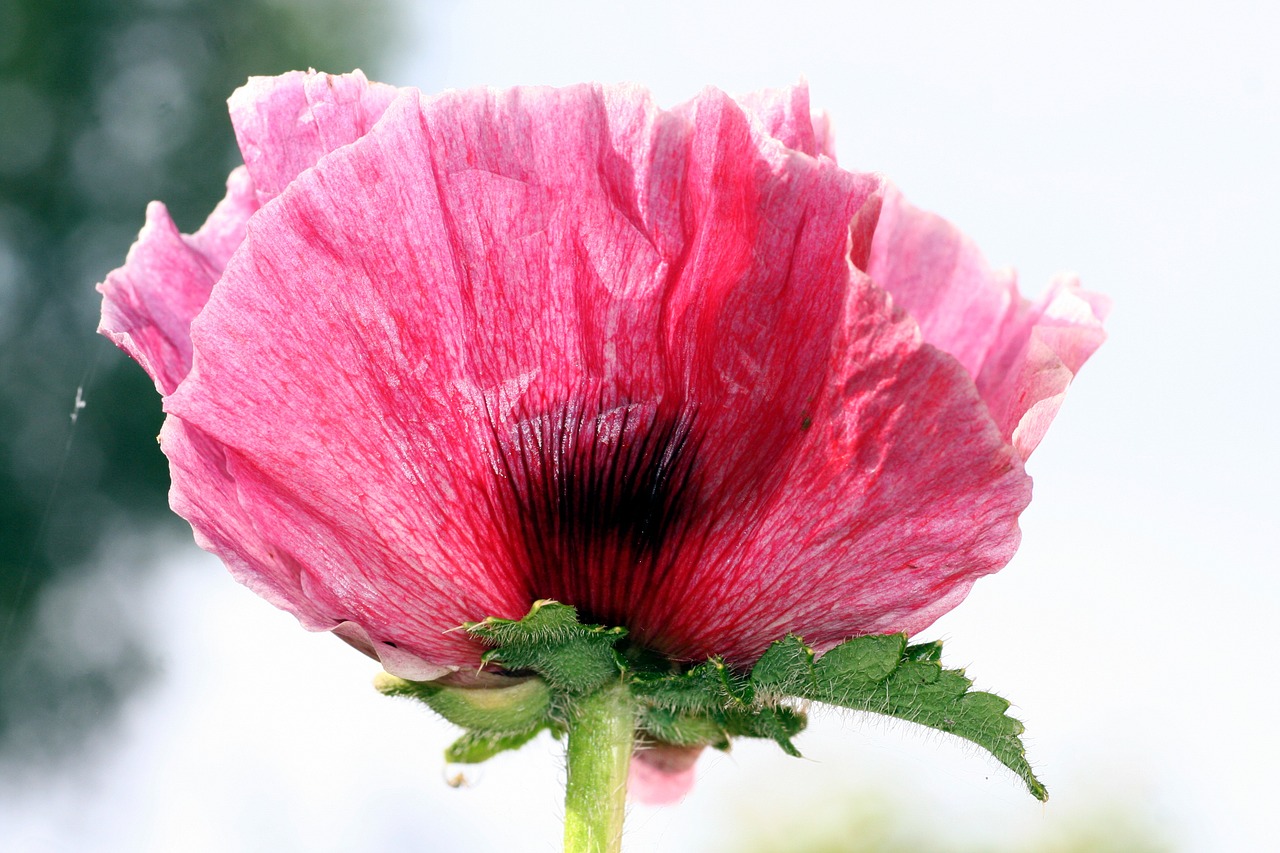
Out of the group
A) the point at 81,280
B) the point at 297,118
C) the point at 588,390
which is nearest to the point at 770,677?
the point at 588,390

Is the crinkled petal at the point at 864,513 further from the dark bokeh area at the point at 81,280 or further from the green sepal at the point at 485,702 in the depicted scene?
the dark bokeh area at the point at 81,280

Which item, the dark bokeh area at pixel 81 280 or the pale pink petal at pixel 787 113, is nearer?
the pale pink petal at pixel 787 113

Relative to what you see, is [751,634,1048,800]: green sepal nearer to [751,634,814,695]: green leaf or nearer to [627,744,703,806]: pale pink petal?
[751,634,814,695]: green leaf

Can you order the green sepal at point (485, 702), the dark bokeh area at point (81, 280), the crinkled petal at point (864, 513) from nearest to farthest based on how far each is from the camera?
the crinkled petal at point (864, 513)
the green sepal at point (485, 702)
the dark bokeh area at point (81, 280)

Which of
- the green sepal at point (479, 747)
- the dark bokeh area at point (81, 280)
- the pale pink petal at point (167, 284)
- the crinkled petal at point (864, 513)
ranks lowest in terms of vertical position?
the green sepal at point (479, 747)

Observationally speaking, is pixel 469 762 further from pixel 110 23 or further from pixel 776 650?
pixel 110 23

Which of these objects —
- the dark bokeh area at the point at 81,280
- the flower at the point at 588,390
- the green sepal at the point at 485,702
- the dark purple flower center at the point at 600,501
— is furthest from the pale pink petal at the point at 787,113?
the dark bokeh area at the point at 81,280

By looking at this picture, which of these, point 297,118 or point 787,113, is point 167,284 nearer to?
point 297,118
